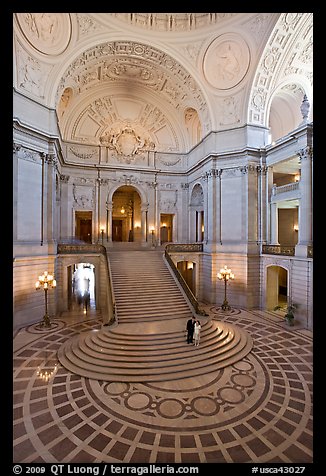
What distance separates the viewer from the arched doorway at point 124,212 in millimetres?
28777

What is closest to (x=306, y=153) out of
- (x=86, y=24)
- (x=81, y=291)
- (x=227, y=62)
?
(x=227, y=62)

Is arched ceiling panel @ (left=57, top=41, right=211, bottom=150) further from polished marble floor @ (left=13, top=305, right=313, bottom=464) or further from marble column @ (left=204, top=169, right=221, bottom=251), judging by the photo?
polished marble floor @ (left=13, top=305, right=313, bottom=464)

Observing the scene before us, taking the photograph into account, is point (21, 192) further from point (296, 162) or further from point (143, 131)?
point (296, 162)

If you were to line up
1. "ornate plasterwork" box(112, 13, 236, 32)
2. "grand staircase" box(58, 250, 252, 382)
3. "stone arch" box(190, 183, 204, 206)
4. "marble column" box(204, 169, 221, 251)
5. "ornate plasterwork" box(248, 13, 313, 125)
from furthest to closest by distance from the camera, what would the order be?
"stone arch" box(190, 183, 204, 206)
"marble column" box(204, 169, 221, 251)
"ornate plasterwork" box(112, 13, 236, 32)
"ornate plasterwork" box(248, 13, 313, 125)
"grand staircase" box(58, 250, 252, 382)

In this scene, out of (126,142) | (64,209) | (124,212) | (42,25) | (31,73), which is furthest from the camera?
(124,212)

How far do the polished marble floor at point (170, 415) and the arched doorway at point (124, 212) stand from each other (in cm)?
1972

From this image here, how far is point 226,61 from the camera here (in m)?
17.3

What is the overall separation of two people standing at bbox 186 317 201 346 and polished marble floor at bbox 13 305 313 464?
355 mm

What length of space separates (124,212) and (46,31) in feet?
58.3

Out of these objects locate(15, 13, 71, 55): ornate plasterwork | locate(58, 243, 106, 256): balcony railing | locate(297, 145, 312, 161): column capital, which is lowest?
locate(58, 243, 106, 256): balcony railing

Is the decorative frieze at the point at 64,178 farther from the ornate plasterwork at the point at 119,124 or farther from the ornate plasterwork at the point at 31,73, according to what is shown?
the ornate plasterwork at the point at 31,73

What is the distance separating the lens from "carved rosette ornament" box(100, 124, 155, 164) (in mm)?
22859

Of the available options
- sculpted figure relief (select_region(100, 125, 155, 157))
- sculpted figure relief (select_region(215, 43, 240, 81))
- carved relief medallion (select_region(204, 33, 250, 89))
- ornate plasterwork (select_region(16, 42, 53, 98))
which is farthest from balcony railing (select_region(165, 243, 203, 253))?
ornate plasterwork (select_region(16, 42, 53, 98))

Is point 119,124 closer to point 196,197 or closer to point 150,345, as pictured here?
point 196,197
